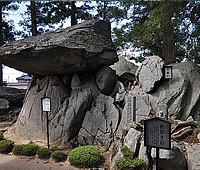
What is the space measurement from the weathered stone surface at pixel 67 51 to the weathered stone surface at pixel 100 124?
202 centimetres

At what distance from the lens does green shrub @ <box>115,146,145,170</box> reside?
4711 millimetres

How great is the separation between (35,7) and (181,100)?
42.8 ft

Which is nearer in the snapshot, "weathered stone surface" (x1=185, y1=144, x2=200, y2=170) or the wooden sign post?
the wooden sign post

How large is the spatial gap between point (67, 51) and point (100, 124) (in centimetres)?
325

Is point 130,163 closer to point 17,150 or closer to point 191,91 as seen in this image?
point 191,91

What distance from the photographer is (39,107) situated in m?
8.51

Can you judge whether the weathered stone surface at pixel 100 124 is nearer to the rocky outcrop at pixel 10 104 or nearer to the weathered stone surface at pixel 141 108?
the weathered stone surface at pixel 141 108

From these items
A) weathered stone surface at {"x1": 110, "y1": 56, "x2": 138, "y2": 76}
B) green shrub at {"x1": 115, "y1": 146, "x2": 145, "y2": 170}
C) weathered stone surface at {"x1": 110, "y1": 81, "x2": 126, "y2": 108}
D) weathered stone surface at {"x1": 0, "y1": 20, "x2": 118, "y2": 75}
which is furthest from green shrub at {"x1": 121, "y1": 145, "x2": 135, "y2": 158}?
weathered stone surface at {"x1": 110, "y1": 56, "x2": 138, "y2": 76}

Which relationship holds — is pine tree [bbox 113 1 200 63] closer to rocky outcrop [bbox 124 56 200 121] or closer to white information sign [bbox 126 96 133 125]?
rocky outcrop [bbox 124 56 200 121]

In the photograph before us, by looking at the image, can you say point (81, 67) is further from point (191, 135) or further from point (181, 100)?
point (191, 135)

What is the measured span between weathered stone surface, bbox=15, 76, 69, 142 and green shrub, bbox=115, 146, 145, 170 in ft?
13.5

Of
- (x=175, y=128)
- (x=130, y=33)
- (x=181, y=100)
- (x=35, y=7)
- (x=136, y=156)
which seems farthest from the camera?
(x=35, y=7)

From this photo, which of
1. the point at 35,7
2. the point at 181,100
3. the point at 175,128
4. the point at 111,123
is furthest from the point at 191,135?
the point at 35,7

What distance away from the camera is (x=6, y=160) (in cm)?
624
